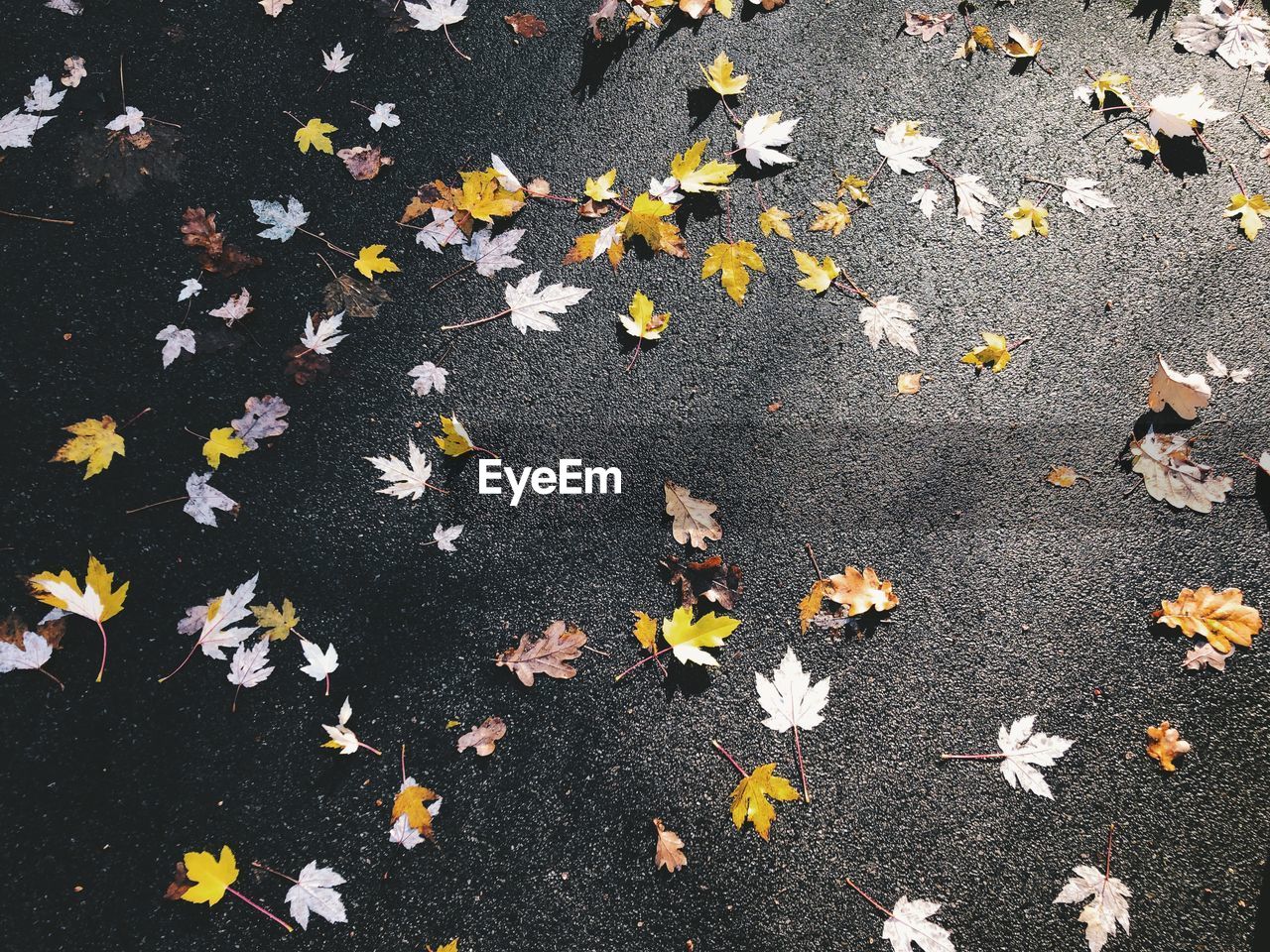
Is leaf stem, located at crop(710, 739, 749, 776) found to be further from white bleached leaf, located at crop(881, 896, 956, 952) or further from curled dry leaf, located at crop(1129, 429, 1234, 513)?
curled dry leaf, located at crop(1129, 429, 1234, 513)

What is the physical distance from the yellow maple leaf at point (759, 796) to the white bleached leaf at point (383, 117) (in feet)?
8.42

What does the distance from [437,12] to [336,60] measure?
0.43 m

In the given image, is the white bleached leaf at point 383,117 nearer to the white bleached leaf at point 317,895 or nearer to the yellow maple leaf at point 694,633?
the yellow maple leaf at point 694,633

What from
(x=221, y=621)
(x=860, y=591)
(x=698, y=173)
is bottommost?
(x=221, y=621)

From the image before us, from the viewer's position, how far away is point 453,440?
2.25 meters

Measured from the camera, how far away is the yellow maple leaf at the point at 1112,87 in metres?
2.60

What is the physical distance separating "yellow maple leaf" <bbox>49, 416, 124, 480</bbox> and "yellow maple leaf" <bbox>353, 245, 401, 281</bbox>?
3.10 feet

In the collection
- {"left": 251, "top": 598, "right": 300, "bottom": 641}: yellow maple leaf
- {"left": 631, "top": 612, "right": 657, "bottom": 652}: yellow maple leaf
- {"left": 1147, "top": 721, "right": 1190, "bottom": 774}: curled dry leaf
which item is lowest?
{"left": 251, "top": 598, "right": 300, "bottom": 641}: yellow maple leaf

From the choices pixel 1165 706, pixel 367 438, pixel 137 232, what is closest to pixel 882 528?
pixel 1165 706

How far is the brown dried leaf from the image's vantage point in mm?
2672

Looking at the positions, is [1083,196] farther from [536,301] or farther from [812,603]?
[536,301]

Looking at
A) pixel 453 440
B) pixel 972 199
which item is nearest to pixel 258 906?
pixel 453 440

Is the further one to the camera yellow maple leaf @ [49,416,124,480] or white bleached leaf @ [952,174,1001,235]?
white bleached leaf @ [952,174,1001,235]

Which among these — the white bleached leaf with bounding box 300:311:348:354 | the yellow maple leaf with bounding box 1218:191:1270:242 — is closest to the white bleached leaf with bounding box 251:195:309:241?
the white bleached leaf with bounding box 300:311:348:354
